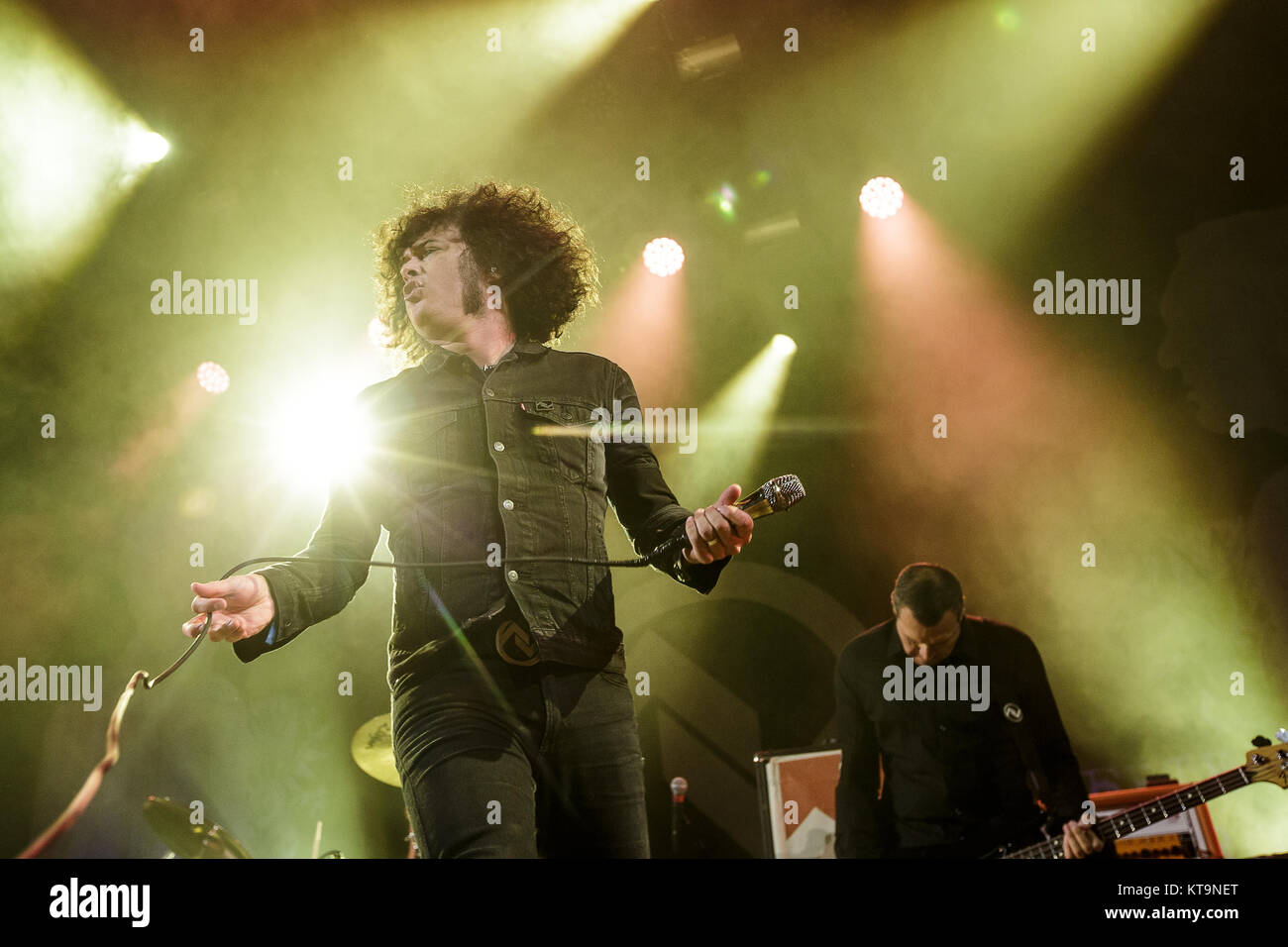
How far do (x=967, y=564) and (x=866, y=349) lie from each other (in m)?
1.13

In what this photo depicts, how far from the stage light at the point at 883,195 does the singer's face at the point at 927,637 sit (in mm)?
1916

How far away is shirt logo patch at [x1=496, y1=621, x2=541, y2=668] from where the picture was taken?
178cm

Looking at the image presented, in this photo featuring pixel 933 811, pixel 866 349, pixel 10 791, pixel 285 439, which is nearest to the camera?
pixel 933 811

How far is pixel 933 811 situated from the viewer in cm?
331

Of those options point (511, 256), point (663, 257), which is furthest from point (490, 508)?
point (663, 257)

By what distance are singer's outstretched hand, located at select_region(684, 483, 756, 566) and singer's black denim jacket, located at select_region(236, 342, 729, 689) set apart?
3.4 inches

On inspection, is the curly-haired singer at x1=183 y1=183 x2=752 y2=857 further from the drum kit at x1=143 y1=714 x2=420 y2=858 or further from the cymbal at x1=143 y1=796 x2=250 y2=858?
the cymbal at x1=143 y1=796 x2=250 y2=858

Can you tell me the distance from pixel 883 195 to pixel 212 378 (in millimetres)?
3121

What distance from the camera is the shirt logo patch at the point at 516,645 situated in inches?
70.1

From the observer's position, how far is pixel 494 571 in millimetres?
1906

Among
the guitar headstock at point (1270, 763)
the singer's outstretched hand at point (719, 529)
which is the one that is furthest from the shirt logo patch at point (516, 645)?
the guitar headstock at point (1270, 763)

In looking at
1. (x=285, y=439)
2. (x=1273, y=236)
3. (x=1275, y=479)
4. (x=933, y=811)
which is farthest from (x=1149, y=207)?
(x=285, y=439)
